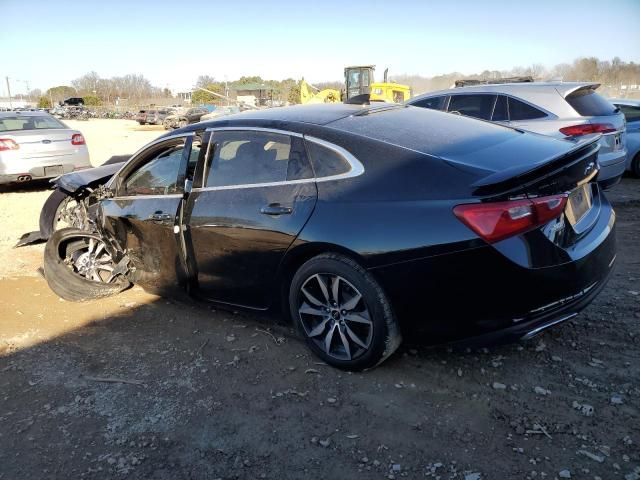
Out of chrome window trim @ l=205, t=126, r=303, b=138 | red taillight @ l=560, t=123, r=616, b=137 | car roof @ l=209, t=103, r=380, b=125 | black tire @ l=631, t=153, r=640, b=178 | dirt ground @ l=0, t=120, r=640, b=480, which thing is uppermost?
car roof @ l=209, t=103, r=380, b=125

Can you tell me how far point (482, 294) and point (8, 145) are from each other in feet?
32.0

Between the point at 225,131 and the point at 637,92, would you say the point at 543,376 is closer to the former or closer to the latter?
the point at 225,131

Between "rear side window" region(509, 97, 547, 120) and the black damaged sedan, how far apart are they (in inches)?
127

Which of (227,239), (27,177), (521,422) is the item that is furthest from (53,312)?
(27,177)

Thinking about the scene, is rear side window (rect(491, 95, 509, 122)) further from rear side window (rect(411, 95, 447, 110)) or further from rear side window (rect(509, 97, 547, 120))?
rear side window (rect(411, 95, 447, 110))

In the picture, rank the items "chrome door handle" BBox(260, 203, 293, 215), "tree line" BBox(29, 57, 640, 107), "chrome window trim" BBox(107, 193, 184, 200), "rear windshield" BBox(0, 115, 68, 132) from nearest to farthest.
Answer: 1. "chrome door handle" BBox(260, 203, 293, 215)
2. "chrome window trim" BBox(107, 193, 184, 200)
3. "rear windshield" BBox(0, 115, 68, 132)
4. "tree line" BBox(29, 57, 640, 107)

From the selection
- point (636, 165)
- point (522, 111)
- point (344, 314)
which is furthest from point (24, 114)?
point (636, 165)

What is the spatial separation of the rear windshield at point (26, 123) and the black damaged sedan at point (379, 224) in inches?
298

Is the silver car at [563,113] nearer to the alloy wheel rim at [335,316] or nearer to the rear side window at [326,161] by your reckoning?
the rear side window at [326,161]

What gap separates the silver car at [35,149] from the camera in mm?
9586

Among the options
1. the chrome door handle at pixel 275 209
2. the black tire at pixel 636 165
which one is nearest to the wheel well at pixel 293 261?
the chrome door handle at pixel 275 209

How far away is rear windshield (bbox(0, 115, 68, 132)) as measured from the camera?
396 inches

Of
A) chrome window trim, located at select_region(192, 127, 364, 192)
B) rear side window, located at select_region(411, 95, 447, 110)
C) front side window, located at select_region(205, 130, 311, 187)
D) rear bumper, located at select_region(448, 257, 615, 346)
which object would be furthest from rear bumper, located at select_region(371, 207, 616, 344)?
rear side window, located at select_region(411, 95, 447, 110)

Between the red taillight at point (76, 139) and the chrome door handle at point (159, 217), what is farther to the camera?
the red taillight at point (76, 139)
